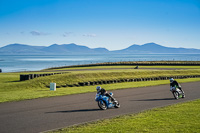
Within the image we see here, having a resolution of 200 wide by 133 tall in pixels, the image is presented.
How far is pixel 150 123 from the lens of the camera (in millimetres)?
11375

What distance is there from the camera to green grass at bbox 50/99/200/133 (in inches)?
404

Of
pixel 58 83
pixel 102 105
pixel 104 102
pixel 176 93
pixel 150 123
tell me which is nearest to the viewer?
pixel 150 123

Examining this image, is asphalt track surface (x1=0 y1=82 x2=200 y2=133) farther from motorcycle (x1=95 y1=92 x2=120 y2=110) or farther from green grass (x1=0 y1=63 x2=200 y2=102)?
green grass (x1=0 y1=63 x2=200 y2=102)

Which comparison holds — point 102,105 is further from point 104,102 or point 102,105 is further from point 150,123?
point 150,123

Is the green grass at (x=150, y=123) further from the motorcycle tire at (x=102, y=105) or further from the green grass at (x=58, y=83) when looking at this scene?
the green grass at (x=58, y=83)

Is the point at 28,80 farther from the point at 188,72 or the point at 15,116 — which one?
the point at 188,72

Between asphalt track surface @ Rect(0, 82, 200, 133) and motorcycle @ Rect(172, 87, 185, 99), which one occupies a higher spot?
motorcycle @ Rect(172, 87, 185, 99)

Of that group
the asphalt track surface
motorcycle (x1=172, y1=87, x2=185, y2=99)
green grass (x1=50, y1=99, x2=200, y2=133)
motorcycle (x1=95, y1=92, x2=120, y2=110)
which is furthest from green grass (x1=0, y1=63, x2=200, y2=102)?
green grass (x1=50, y1=99, x2=200, y2=133)

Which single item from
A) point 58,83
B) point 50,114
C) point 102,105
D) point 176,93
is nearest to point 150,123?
point 102,105

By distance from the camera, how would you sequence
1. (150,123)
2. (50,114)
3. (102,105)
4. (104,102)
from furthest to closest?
1. (104,102)
2. (102,105)
3. (50,114)
4. (150,123)

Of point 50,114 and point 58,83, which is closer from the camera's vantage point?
point 50,114

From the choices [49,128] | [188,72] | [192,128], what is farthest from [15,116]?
[188,72]

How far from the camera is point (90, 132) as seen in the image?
998cm

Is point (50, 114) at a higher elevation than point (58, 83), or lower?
higher
